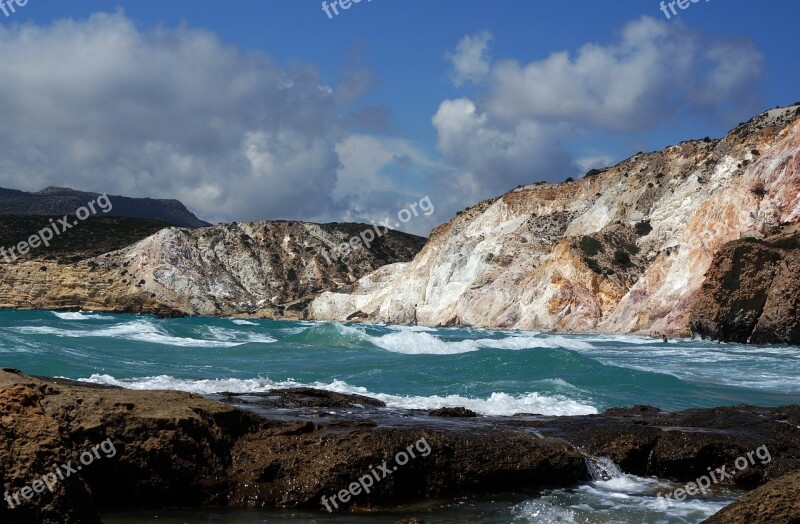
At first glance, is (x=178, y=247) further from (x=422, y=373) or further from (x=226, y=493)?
(x=226, y=493)

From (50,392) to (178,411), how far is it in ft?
3.92

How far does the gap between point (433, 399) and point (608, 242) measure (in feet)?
149

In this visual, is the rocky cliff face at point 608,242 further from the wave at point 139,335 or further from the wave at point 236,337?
the wave at point 139,335

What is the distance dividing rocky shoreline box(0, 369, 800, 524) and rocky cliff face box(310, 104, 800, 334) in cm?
3364

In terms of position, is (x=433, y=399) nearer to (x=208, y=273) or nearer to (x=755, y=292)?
(x=755, y=292)

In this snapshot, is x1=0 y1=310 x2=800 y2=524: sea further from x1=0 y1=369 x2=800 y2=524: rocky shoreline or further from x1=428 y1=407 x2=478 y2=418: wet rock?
x1=428 y1=407 x2=478 y2=418: wet rock

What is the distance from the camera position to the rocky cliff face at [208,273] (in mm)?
85188

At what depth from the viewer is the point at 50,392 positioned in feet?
23.7

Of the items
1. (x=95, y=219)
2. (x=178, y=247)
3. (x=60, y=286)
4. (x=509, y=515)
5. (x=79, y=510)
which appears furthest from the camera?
(x=95, y=219)

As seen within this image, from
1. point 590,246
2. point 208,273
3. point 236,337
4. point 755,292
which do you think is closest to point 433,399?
point 755,292

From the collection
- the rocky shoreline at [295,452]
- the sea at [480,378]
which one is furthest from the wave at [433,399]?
the rocky shoreline at [295,452]

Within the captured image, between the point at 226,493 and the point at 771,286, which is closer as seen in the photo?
the point at 226,493

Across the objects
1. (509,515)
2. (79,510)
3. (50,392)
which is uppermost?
(50,392)

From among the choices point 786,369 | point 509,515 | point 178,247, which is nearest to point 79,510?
point 509,515
